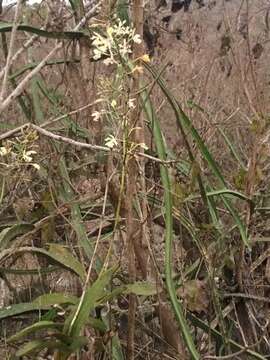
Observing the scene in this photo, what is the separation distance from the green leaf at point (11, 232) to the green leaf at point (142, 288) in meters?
0.47

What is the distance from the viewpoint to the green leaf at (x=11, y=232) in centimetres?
200

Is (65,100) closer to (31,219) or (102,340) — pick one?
A: (31,219)

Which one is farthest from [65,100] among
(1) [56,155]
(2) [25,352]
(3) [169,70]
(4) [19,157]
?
(3) [169,70]

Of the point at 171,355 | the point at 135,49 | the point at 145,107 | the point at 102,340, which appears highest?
the point at 135,49

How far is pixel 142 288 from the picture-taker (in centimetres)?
171

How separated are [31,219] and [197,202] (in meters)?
0.55

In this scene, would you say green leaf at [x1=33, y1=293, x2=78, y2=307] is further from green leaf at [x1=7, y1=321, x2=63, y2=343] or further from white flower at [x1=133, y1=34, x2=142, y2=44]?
white flower at [x1=133, y1=34, x2=142, y2=44]

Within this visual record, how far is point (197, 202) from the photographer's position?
7.75 ft

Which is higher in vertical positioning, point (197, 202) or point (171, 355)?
point (197, 202)

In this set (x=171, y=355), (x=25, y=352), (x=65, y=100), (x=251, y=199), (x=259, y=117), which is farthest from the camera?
(x=65, y=100)

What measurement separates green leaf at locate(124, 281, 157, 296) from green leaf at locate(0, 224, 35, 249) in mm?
469

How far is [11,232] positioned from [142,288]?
0.51 m

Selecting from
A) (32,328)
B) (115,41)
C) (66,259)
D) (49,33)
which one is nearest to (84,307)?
(32,328)

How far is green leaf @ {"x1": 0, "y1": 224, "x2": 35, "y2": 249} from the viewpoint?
200 centimetres
